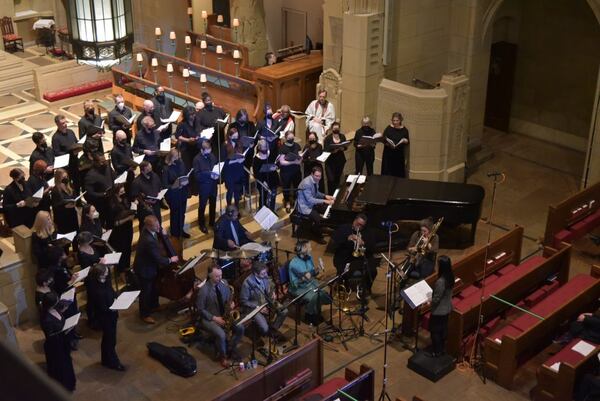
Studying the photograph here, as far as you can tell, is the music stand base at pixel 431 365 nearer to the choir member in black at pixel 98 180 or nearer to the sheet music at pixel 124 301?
the sheet music at pixel 124 301

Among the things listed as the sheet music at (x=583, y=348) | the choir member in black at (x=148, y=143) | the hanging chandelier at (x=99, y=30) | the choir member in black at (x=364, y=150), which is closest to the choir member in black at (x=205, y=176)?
the choir member in black at (x=148, y=143)

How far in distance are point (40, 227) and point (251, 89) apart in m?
7.72

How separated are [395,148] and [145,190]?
4.82 metres

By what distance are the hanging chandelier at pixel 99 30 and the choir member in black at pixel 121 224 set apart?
417 cm

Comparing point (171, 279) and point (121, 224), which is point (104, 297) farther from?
point (121, 224)

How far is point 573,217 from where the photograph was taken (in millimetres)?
12570

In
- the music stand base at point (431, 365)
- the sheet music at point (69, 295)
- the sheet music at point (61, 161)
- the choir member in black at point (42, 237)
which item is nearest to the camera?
the sheet music at point (69, 295)

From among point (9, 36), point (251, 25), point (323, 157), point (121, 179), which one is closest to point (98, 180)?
point (121, 179)

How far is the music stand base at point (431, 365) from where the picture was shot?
31.2 feet

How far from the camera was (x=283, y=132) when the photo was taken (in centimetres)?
1298

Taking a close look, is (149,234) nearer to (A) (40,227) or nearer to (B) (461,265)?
(A) (40,227)

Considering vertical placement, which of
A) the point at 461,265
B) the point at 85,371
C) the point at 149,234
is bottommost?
the point at 85,371

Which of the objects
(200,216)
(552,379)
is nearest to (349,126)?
(200,216)

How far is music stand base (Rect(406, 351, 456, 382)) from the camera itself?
31.2ft
